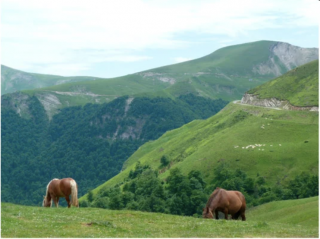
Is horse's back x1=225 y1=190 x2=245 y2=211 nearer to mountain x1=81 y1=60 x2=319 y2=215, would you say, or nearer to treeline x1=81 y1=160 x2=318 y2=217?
treeline x1=81 y1=160 x2=318 y2=217

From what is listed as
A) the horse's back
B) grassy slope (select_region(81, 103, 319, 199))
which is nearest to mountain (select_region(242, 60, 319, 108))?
grassy slope (select_region(81, 103, 319, 199))

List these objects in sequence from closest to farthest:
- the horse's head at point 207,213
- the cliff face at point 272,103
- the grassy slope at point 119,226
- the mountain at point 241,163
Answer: the grassy slope at point 119,226, the horse's head at point 207,213, the mountain at point 241,163, the cliff face at point 272,103

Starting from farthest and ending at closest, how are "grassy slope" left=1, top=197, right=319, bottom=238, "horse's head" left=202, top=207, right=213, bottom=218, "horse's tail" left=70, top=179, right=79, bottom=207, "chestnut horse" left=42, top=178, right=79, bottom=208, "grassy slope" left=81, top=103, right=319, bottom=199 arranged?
"grassy slope" left=81, top=103, right=319, bottom=199 → "chestnut horse" left=42, top=178, right=79, bottom=208 → "horse's tail" left=70, top=179, right=79, bottom=207 → "horse's head" left=202, top=207, right=213, bottom=218 → "grassy slope" left=1, top=197, right=319, bottom=238

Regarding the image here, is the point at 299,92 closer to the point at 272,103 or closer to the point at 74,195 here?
the point at 272,103

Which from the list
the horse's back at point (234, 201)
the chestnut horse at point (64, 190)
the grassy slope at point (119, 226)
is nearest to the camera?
the grassy slope at point (119, 226)

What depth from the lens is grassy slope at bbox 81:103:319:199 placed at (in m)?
126

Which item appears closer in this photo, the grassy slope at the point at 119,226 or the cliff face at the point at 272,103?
the grassy slope at the point at 119,226

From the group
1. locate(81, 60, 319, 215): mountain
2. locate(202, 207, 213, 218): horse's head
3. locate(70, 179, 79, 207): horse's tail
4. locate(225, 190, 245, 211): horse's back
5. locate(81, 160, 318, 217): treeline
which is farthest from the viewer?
locate(81, 60, 319, 215): mountain

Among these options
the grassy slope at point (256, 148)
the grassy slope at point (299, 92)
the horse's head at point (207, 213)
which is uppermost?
the grassy slope at point (299, 92)

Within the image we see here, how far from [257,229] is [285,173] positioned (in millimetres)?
100462

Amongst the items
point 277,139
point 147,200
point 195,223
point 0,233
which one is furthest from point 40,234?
point 277,139

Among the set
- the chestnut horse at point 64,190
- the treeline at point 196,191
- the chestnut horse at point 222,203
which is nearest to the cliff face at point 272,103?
the treeline at point 196,191

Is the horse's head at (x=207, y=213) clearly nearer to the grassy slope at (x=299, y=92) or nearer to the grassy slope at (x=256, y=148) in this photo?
the grassy slope at (x=256, y=148)

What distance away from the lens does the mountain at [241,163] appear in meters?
108
